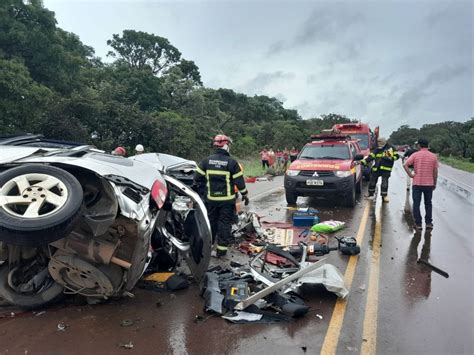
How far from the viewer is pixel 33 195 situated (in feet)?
10.9

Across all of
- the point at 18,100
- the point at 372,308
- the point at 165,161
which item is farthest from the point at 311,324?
the point at 18,100

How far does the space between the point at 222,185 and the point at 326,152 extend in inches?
228

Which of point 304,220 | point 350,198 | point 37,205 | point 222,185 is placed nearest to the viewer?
point 37,205

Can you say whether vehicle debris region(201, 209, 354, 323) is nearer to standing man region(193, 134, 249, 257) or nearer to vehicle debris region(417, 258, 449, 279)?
standing man region(193, 134, 249, 257)

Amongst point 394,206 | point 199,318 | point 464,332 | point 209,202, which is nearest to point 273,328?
point 199,318

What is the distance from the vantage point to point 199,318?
4043mm

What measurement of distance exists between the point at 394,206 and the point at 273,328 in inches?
321

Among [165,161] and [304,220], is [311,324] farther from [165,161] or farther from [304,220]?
[165,161]

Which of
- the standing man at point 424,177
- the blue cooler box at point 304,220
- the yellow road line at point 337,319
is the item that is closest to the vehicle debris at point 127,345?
the yellow road line at point 337,319

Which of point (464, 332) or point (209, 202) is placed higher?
point (209, 202)

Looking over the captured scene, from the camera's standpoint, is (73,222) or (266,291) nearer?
(73,222)

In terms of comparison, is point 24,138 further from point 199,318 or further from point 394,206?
point 394,206

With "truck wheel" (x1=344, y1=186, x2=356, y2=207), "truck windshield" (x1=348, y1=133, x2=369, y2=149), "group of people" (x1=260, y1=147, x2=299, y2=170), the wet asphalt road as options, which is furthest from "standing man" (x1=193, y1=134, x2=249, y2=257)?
"group of people" (x1=260, y1=147, x2=299, y2=170)

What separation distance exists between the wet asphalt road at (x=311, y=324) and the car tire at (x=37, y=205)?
1067 mm
